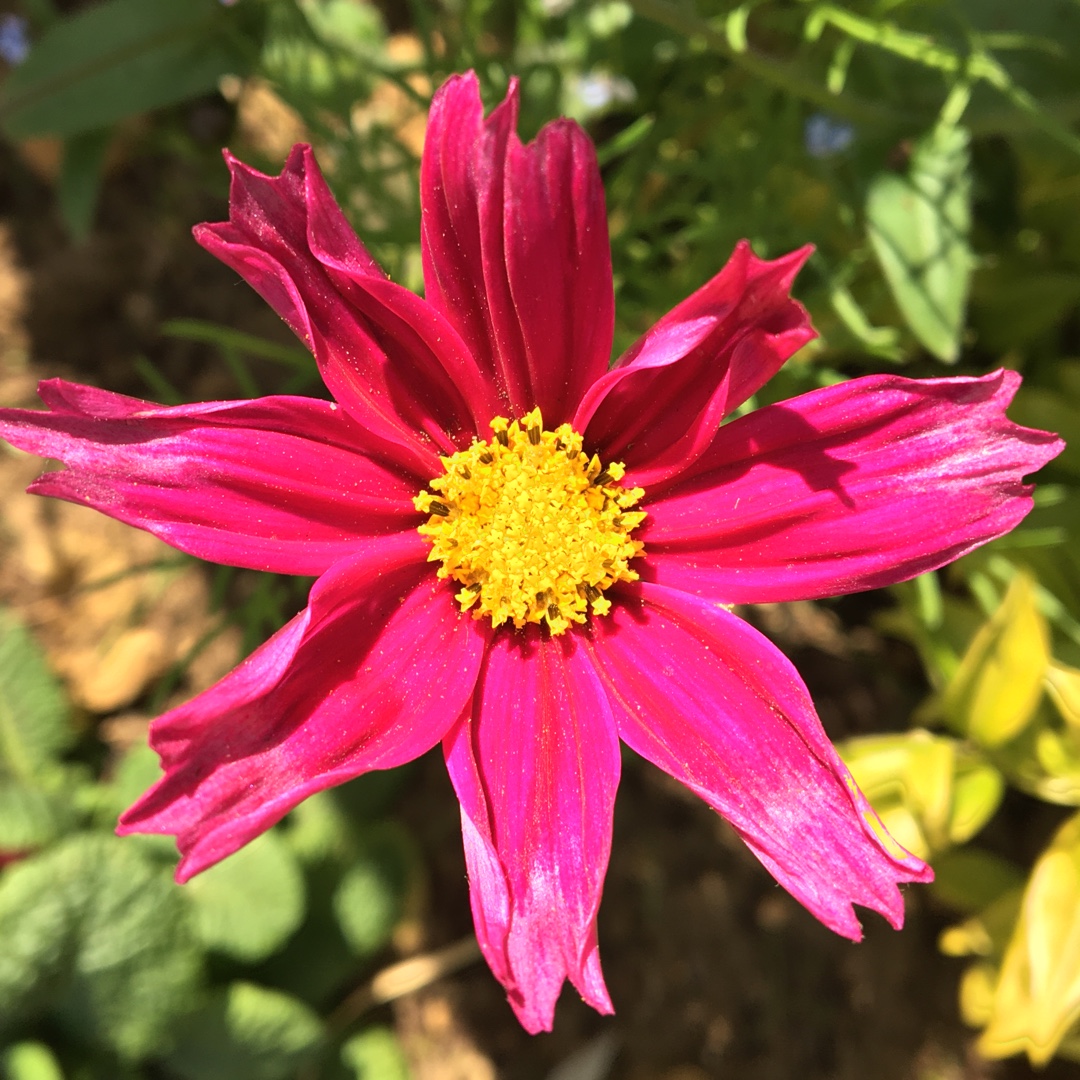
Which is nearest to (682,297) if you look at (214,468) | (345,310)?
(345,310)

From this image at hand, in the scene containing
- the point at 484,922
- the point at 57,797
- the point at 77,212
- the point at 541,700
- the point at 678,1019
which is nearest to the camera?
the point at 484,922

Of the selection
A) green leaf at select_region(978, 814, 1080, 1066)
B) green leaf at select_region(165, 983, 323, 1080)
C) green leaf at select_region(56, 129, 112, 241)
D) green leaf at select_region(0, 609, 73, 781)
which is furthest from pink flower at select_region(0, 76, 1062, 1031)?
green leaf at select_region(0, 609, 73, 781)

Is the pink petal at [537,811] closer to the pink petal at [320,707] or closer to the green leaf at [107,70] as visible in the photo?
the pink petal at [320,707]

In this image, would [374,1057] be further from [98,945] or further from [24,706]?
[24,706]

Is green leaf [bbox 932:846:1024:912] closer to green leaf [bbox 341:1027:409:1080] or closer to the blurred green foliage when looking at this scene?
the blurred green foliage

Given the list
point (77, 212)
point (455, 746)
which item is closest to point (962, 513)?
point (455, 746)

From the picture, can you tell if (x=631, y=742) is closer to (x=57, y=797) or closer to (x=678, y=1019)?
(x=57, y=797)

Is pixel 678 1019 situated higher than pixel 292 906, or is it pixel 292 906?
pixel 292 906
